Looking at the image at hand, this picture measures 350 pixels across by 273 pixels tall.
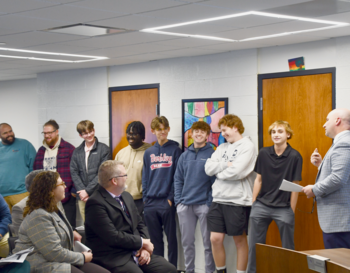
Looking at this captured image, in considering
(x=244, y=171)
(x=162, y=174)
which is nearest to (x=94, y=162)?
(x=162, y=174)

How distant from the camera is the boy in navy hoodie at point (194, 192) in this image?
14.7ft

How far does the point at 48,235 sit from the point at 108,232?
431 millimetres

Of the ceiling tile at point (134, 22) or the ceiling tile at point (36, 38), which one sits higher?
the ceiling tile at point (36, 38)

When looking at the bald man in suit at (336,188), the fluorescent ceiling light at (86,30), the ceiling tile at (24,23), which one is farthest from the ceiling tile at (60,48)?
the bald man in suit at (336,188)

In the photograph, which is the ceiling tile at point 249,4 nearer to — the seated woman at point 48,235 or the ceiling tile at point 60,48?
the seated woman at point 48,235

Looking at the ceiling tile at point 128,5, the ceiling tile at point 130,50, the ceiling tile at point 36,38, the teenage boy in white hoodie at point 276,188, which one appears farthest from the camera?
the ceiling tile at point 130,50

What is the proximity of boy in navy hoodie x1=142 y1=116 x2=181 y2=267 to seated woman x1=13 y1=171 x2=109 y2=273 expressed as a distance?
1703 millimetres

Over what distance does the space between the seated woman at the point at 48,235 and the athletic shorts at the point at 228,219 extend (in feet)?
5.06

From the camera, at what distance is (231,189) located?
423 centimetres

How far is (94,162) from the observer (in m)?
5.38

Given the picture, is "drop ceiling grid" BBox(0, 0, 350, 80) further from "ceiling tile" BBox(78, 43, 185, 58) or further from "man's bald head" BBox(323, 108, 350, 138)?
"man's bald head" BBox(323, 108, 350, 138)

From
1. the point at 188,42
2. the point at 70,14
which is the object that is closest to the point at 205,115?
the point at 188,42

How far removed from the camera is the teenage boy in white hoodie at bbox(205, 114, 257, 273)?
4.19 m

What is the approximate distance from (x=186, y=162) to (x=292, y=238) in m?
1.31
